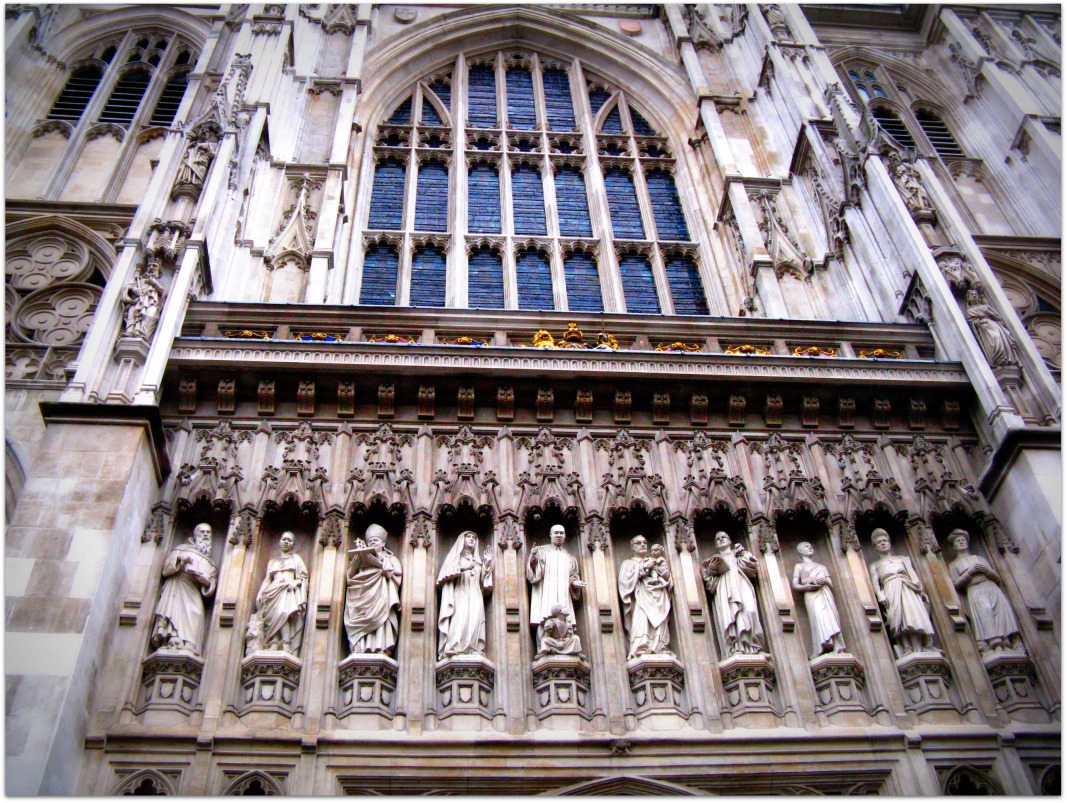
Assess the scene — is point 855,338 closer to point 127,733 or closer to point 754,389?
point 754,389

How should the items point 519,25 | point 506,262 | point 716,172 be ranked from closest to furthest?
point 506,262
point 716,172
point 519,25

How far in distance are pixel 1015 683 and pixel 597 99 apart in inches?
721

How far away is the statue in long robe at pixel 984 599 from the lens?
36.3 ft

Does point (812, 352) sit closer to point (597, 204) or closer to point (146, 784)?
point (597, 204)

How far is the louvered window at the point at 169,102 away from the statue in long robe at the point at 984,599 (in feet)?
58.2

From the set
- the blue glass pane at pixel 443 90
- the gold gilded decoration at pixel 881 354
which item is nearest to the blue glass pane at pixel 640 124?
the blue glass pane at pixel 443 90

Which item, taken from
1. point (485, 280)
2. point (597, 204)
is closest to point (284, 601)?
point (485, 280)

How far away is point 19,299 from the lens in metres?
17.0

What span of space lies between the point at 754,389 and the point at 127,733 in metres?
8.19

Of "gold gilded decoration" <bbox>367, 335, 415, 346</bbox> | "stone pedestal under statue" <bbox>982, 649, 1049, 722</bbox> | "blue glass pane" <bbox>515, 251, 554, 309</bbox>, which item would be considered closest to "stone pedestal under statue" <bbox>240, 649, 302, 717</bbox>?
"gold gilded decoration" <bbox>367, 335, 415, 346</bbox>

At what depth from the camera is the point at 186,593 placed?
11.0 metres

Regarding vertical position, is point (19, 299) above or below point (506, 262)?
below

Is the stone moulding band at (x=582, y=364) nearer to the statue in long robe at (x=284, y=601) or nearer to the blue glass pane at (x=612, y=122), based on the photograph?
the statue in long robe at (x=284, y=601)

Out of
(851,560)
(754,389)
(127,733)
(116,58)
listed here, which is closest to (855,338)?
(754,389)
